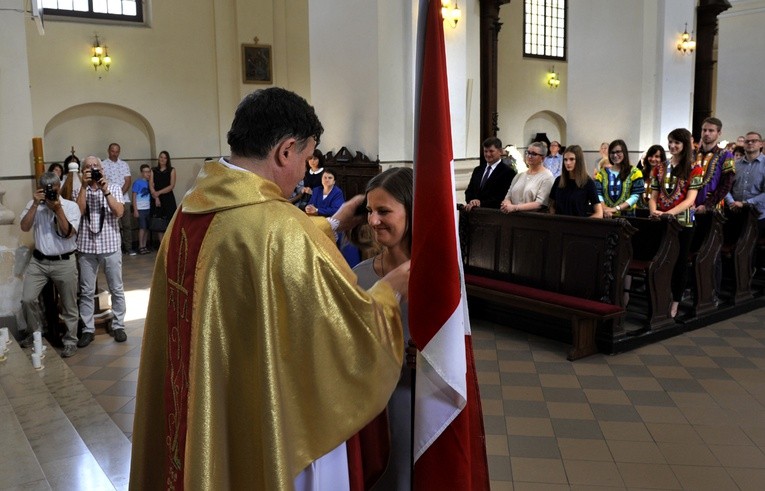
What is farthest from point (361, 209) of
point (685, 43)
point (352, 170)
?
point (685, 43)

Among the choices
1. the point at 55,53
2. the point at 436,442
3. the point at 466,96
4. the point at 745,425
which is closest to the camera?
the point at 436,442

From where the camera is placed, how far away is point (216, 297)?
175 cm

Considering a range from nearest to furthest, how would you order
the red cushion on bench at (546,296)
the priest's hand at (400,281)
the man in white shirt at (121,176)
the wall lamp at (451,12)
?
the priest's hand at (400,281) → the red cushion on bench at (546,296) → the wall lamp at (451,12) → the man in white shirt at (121,176)

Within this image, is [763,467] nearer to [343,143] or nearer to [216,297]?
[216,297]

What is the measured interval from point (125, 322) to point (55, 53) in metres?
7.03

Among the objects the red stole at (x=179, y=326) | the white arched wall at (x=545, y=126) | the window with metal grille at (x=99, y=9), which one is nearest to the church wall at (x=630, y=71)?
the white arched wall at (x=545, y=126)

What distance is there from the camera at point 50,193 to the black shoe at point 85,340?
1319 mm

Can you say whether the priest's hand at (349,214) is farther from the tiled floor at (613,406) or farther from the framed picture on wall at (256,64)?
the framed picture on wall at (256,64)

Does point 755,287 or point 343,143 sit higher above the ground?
point 343,143

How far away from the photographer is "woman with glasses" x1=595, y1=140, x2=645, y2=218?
720 cm

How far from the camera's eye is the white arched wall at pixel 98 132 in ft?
40.4

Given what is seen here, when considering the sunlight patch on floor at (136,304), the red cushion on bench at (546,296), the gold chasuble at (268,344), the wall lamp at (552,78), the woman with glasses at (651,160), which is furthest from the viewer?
the wall lamp at (552,78)

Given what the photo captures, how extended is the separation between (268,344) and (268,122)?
0.57m

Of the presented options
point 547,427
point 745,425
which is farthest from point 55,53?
point 745,425
